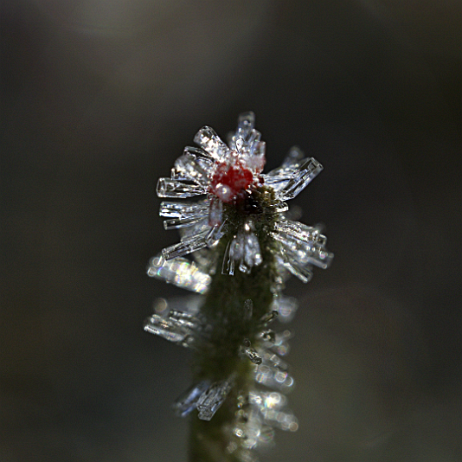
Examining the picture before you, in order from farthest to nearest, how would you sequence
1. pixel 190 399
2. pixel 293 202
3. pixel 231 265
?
pixel 293 202, pixel 190 399, pixel 231 265

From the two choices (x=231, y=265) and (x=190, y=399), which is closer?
(x=231, y=265)

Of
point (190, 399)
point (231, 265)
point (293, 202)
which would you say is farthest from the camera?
point (293, 202)

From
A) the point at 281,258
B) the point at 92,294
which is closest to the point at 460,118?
the point at 92,294

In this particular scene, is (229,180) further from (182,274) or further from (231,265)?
(182,274)

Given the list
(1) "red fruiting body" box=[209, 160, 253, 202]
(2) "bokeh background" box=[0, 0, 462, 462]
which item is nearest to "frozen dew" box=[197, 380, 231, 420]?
(1) "red fruiting body" box=[209, 160, 253, 202]

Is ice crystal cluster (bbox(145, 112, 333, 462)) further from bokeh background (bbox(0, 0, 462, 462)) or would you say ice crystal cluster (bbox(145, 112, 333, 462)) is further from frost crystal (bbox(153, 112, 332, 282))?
bokeh background (bbox(0, 0, 462, 462))

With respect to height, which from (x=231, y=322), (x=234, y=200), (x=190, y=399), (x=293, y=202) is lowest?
(x=190, y=399)

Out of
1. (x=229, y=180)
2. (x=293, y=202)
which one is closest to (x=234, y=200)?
(x=229, y=180)
